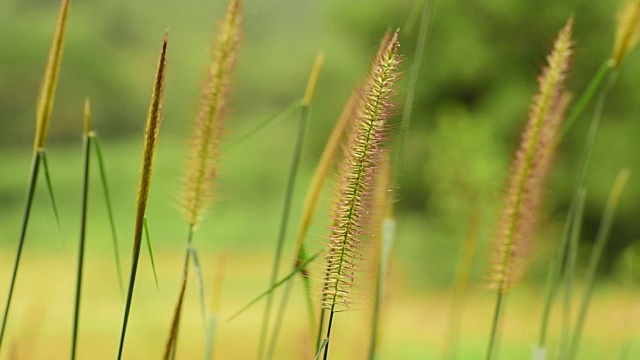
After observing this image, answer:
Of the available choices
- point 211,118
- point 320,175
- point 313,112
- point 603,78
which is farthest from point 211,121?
point 313,112

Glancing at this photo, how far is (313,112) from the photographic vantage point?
12719 millimetres

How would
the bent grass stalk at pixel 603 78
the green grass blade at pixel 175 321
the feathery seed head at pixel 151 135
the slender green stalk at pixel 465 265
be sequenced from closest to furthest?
the feathery seed head at pixel 151 135 → the green grass blade at pixel 175 321 → the bent grass stalk at pixel 603 78 → the slender green stalk at pixel 465 265

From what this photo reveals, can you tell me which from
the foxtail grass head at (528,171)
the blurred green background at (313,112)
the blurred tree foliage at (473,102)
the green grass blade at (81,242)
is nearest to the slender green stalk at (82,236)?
the green grass blade at (81,242)

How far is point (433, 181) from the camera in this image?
11945mm

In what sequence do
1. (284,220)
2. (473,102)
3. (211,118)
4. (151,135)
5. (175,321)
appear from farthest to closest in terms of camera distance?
1. (473,102)
2. (284,220)
3. (211,118)
4. (175,321)
5. (151,135)

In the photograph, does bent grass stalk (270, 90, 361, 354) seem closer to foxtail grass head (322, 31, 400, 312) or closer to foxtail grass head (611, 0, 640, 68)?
foxtail grass head (322, 31, 400, 312)

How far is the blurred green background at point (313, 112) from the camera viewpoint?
1113 centimetres

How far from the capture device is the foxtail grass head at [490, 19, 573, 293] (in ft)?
2.96

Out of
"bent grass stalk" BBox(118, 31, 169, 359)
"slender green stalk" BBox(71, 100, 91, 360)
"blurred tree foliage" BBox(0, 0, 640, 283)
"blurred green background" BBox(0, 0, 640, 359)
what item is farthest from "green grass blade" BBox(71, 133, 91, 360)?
"blurred tree foliage" BBox(0, 0, 640, 283)

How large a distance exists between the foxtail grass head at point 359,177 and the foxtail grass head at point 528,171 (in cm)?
26

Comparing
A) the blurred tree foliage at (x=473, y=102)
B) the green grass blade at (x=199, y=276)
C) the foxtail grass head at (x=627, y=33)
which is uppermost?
the blurred tree foliage at (x=473, y=102)

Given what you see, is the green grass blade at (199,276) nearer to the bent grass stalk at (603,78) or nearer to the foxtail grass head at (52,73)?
the foxtail grass head at (52,73)

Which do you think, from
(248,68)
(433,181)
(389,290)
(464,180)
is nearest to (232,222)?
(248,68)

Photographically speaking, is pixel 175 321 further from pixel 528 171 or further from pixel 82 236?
pixel 528 171
